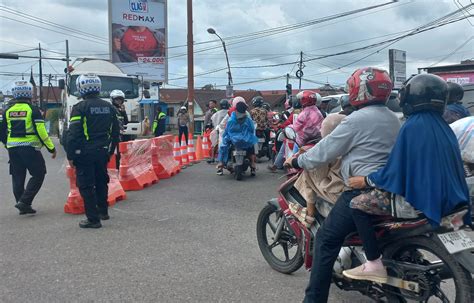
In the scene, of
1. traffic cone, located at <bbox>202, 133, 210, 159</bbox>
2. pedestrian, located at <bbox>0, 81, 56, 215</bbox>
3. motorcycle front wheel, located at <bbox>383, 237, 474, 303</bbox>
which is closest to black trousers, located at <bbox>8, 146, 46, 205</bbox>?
pedestrian, located at <bbox>0, 81, 56, 215</bbox>

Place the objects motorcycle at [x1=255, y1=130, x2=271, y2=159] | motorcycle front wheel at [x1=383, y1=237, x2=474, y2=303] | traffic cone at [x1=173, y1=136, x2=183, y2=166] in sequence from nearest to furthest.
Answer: motorcycle front wheel at [x1=383, y1=237, x2=474, y2=303]
traffic cone at [x1=173, y1=136, x2=183, y2=166]
motorcycle at [x1=255, y1=130, x2=271, y2=159]

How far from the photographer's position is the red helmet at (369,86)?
3.56 meters

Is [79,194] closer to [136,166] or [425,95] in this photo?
[136,166]

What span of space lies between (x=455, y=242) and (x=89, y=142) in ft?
16.4

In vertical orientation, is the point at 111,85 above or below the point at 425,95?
above

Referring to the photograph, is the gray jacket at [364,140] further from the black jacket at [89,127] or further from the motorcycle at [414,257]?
the black jacket at [89,127]

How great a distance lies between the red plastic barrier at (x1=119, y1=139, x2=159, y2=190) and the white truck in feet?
26.9

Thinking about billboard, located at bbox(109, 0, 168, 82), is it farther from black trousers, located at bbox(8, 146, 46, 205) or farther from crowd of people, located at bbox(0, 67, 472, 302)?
crowd of people, located at bbox(0, 67, 472, 302)

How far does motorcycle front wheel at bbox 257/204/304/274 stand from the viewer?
470cm

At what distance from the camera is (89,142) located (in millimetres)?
6715

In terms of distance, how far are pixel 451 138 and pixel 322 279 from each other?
1357mm

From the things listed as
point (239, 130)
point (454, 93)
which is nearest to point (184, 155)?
point (239, 130)

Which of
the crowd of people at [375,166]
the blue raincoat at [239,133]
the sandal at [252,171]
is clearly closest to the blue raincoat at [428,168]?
the crowd of people at [375,166]

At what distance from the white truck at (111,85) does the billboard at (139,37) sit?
8961mm
